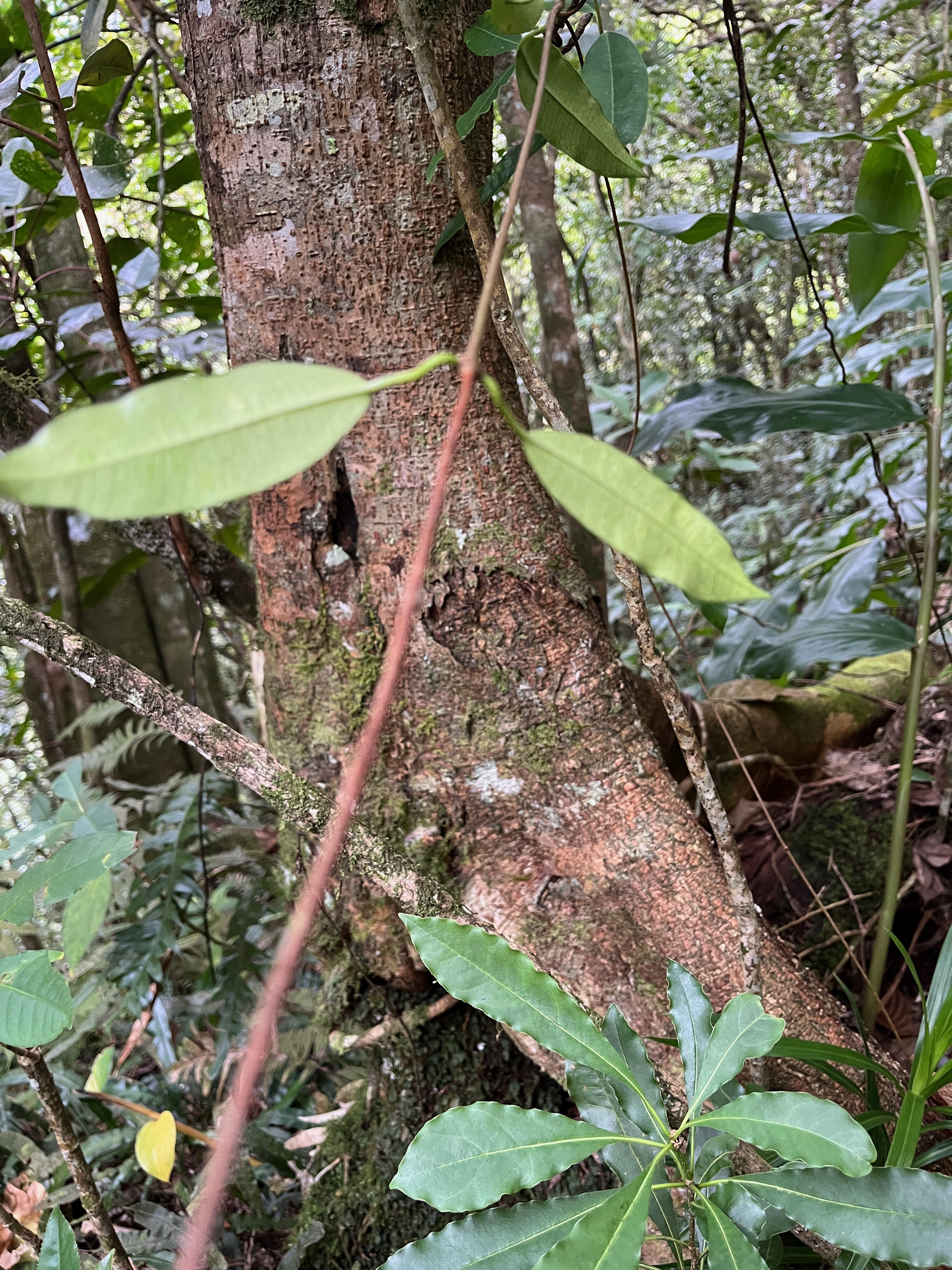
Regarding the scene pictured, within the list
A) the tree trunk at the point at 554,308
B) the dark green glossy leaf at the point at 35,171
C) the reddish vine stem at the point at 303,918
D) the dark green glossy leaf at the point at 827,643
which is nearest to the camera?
the reddish vine stem at the point at 303,918

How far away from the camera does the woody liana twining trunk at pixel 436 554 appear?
0.84m

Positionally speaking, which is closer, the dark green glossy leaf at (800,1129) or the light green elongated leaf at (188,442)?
the light green elongated leaf at (188,442)

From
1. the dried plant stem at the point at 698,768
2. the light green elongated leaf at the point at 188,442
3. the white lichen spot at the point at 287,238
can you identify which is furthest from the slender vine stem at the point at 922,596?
the light green elongated leaf at the point at 188,442

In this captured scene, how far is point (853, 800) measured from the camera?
1.52 metres

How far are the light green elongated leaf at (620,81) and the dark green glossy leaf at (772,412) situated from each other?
51cm

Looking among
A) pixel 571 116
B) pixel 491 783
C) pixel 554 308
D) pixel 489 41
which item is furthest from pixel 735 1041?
pixel 554 308

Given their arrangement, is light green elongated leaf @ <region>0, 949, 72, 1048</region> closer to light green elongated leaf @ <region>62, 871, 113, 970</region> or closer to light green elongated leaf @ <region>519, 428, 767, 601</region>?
light green elongated leaf @ <region>62, 871, 113, 970</region>

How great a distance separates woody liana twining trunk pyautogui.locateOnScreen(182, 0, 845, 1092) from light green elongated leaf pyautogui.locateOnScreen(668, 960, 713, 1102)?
216 millimetres

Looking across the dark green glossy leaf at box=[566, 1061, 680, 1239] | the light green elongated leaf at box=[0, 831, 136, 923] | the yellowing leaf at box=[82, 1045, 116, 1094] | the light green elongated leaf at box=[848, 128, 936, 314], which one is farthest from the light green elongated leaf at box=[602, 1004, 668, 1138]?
the light green elongated leaf at box=[848, 128, 936, 314]

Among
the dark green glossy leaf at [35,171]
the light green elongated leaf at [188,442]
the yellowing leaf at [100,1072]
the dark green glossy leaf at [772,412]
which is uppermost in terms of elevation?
the dark green glossy leaf at [35,171]

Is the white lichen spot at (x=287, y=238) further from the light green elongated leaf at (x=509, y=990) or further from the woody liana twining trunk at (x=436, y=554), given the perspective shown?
the light green elongated leaf at (x=509, y=990)

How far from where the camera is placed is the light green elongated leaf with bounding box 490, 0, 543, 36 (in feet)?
1.86

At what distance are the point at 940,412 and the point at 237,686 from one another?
2294 millimetres

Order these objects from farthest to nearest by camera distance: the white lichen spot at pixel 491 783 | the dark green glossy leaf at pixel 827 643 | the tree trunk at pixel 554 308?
the tree trunk at pixel 554 308 → the dark green glossy leaf at pixel 827 643 → the white lichen spot at pixel 491 783
